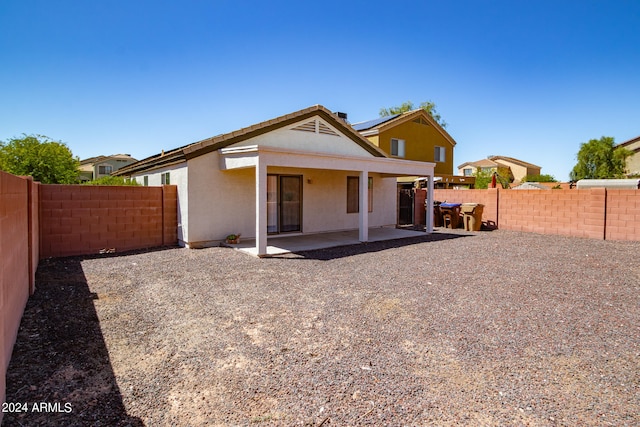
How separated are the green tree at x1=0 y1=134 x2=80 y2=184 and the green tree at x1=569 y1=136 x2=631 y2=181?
40.1 m

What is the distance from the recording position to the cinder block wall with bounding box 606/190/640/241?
1246cm

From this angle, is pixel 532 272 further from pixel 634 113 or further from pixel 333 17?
pixel 634 113

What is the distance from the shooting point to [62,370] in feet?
12.3

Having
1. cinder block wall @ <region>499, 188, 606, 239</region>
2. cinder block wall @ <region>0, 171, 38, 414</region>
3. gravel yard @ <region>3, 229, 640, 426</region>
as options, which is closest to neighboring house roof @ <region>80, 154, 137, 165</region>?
gravel yard @ <region>3, 229, 640, 426</region>

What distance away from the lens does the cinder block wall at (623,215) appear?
40.9 ft

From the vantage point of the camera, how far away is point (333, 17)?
44.8 feet

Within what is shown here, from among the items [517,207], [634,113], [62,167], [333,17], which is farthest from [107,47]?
[634,113]

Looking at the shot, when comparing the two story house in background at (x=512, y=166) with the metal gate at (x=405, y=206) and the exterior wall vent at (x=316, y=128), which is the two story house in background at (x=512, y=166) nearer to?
the metal gate at (x=405, y=206)

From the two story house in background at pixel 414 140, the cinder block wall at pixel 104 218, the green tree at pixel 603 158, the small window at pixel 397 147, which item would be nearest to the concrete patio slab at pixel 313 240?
the cinder block wall at pixel 104 218

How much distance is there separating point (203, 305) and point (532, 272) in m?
7.21

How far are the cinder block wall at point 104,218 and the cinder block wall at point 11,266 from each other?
3.32 metres

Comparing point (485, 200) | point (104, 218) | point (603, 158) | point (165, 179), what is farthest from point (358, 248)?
point (603, 158)

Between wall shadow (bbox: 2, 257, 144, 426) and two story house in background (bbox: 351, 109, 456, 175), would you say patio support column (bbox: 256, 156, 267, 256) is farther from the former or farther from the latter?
two story house in background (bbox: 351, 109, 456, 175)

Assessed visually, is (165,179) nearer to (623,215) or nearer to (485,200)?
A: (485,200)
